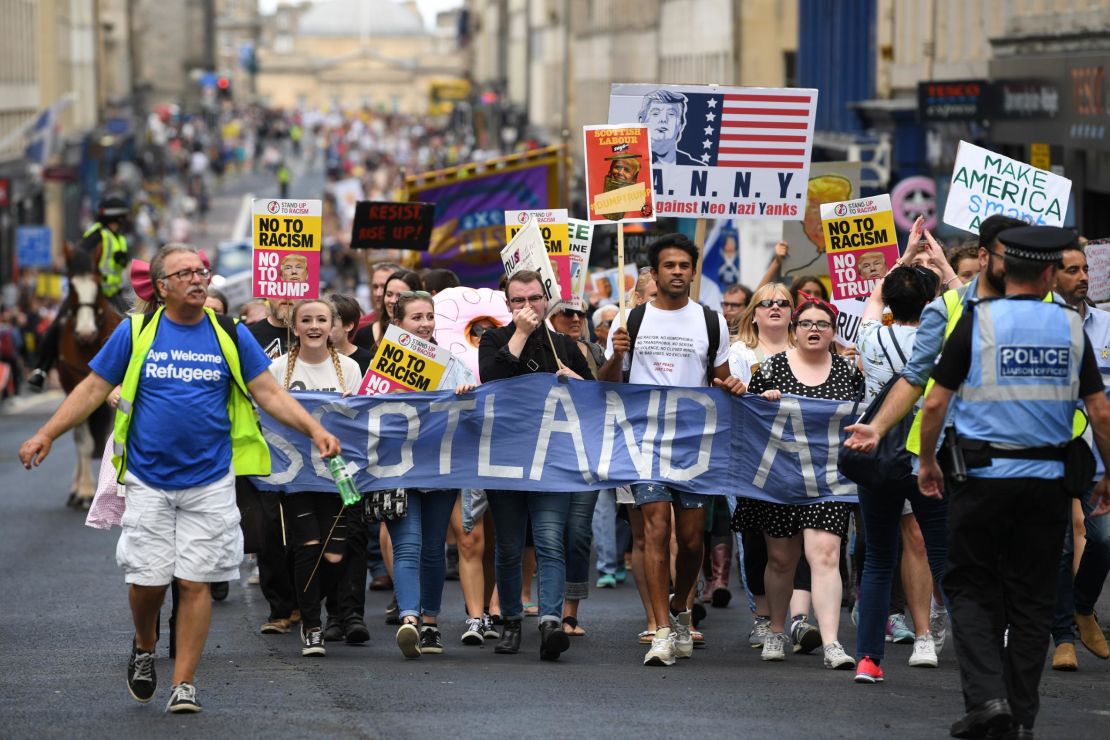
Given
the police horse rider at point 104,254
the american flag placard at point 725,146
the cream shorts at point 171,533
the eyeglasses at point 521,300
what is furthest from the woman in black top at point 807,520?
the police horse rider at point 104,254

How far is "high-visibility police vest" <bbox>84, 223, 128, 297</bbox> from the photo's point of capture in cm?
1742

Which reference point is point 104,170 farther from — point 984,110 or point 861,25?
point 984,110

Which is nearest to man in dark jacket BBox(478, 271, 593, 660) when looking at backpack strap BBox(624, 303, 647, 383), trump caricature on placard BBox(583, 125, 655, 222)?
backpack strap BBox(624, 303, 647, 383)

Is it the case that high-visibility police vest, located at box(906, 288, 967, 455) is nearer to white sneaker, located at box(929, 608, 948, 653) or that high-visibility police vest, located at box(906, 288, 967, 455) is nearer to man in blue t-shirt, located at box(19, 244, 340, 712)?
white sneaker, located at box(929, 608, 948, 653)

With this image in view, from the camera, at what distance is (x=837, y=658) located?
9.57m

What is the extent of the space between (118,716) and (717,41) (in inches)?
1499

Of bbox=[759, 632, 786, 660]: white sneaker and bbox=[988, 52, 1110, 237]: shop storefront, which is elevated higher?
bbox=[988, 52, 1110, 237]: shop storefront

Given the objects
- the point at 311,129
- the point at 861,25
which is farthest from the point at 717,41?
the point at 311,129

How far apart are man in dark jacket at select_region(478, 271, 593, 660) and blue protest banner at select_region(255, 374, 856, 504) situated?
0.25 feet

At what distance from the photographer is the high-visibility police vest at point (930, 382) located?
26.5ft

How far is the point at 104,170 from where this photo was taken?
6938cm

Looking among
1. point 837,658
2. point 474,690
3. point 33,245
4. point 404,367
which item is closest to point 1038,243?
point 837,658

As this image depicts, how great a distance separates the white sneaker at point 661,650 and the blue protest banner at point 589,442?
73 cm

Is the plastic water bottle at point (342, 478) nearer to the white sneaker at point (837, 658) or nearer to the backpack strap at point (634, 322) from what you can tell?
the backpack strap at point (634, 322)
